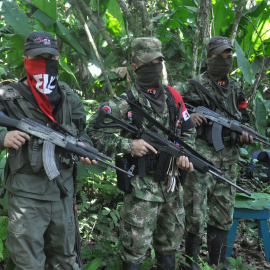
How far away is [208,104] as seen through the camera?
389cm

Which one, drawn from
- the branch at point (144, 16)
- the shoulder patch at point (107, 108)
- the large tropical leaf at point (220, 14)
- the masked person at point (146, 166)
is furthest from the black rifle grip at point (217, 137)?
the large tropical leaf at point (220, 14)

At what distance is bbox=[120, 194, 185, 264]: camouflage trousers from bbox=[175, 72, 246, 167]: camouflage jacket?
880 millimetres

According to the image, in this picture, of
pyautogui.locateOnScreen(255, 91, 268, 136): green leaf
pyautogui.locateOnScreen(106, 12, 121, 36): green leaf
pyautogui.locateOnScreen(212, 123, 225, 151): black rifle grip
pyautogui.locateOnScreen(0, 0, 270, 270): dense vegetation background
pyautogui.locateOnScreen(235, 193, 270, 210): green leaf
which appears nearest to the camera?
pyautogui.locateOnScreen(212, 123, 225, 151): black rifle grip

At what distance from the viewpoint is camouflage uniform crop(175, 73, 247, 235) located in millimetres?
3721

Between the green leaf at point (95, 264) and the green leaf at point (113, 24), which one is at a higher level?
the green leaf at point (113, 24)

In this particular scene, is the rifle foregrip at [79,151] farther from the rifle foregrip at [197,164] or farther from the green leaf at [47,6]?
the green leaf at [47,6]

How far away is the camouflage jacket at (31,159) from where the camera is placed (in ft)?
8.95

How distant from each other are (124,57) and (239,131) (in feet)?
7.64

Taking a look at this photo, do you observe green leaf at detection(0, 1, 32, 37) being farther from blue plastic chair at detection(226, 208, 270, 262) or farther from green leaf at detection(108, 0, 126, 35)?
blue plastic chair at detection(226, 208, 270, 262)

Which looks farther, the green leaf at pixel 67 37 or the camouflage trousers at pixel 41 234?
the green leaf at pixel 67 37

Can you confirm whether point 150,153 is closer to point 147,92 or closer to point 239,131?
point 147,92

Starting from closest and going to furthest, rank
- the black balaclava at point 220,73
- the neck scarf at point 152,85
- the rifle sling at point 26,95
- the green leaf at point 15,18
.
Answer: the rifle sling at point 26,95 < the neck scarf at point 152,85 < the black balaclava at point 220,73 < the green leaf at point 15,18

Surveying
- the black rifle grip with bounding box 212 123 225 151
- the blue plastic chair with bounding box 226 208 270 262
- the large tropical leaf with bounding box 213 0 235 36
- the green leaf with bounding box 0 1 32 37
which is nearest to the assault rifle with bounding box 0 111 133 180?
the black rifle grip with bounding box 212 123 225 151

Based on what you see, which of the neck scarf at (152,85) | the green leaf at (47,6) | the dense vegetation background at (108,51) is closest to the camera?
the neck scarf at (152,85)
